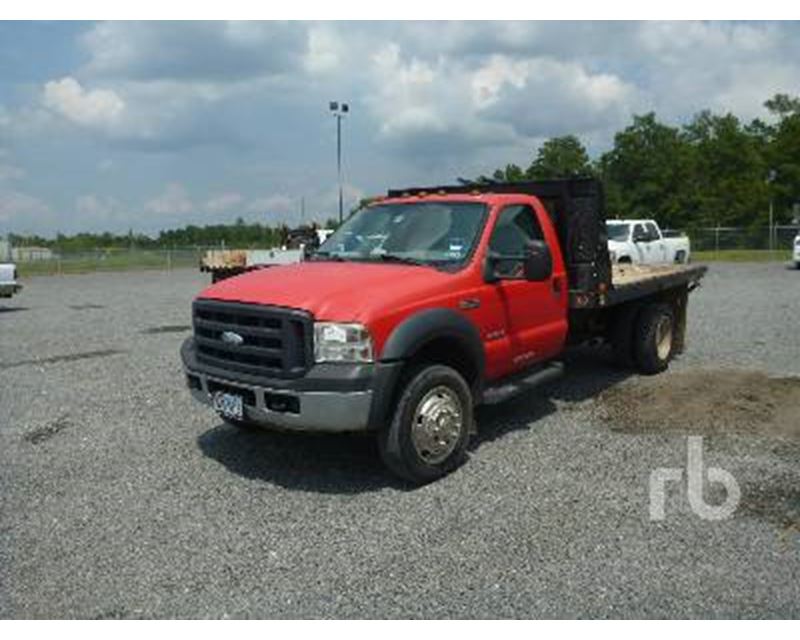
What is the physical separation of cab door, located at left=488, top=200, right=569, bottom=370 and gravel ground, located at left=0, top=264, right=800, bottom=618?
0.75 m

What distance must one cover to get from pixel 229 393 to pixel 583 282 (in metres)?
3.40

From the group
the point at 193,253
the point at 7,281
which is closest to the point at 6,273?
the point at 7,281

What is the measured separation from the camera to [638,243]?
2445 centimetres

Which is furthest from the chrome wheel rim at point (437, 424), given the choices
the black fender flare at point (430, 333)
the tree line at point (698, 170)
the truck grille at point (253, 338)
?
the tree line at point (698, 170)

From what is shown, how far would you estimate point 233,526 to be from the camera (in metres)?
5.07

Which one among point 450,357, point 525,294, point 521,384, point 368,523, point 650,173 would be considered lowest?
point 368,523

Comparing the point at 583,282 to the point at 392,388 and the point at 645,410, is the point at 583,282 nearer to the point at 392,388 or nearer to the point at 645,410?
the point at 645,410

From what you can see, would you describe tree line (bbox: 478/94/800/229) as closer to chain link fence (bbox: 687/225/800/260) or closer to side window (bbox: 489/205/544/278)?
chain link fence (bbox: 687/225/800/260)

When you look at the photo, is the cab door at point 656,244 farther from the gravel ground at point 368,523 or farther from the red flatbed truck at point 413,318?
the red flatbed truck at point 413,318

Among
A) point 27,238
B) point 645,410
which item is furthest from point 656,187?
point 645,410

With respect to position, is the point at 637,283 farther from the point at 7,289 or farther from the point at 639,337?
the point at 7,289

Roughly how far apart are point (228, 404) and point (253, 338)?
53 cm

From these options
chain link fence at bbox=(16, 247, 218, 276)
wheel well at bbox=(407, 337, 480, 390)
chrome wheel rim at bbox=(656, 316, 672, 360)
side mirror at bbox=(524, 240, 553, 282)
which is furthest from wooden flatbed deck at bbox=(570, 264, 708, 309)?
chain link fence at bbox=(16, 247, 218, 276)

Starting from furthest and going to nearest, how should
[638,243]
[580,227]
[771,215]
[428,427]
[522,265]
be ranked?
1. [771,215]
2. [638,243]
3. [580,227]
4. [522,265]
5. [428,427]
